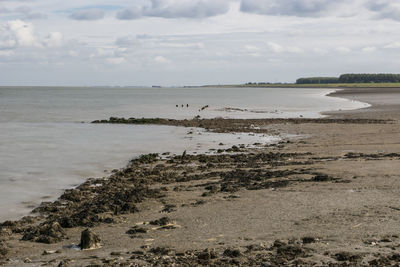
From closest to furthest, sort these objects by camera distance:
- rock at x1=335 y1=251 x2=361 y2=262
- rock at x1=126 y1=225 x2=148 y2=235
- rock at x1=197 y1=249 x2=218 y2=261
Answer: rock at x1=335 y1=251 x2=361 y2=262, rock at x1=197 y1=249 x2=218 y2=261, rock at x1=126 y1=225 x2=148 y2=235

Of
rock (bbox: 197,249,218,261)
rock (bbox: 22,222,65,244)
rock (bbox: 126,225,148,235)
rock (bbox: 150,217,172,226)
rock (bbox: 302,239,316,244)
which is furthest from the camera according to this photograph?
rock (bbox: 150,217,172,226)

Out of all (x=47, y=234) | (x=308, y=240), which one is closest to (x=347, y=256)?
(x=308, y=240)

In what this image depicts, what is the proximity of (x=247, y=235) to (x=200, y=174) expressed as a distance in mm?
7495

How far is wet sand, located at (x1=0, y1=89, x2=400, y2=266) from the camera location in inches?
302

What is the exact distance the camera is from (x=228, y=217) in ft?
33.3

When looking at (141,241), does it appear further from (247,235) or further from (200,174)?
(200,174)

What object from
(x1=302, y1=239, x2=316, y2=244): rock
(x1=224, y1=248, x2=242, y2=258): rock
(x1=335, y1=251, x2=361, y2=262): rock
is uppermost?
(x1=335, y1=251, x2=361, y2=262): rock

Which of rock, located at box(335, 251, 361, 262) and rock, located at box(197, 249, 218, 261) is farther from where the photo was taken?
rock, located at box(197, 249, 218, 261)

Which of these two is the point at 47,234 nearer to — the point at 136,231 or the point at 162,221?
the point at 136,231

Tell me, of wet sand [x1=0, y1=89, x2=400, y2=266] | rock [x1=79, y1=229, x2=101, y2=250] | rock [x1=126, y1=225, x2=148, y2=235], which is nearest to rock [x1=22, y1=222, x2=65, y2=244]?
wet sand [x1=0, y1=89, x2=400, y2=266]

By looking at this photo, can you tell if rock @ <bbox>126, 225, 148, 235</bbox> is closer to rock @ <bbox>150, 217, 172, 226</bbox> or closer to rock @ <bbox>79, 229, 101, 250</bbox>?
rock @ <bbox>150, 217, 172, 226</bbox>

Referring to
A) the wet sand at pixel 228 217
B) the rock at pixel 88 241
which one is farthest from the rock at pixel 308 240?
the rock at pixel 88 241

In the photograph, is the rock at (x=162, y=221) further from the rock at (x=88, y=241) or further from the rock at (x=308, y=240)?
the rock at (x=308, y=240)

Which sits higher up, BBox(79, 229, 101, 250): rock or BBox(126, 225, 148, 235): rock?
BBox(79, 229, 101, 250): rock
